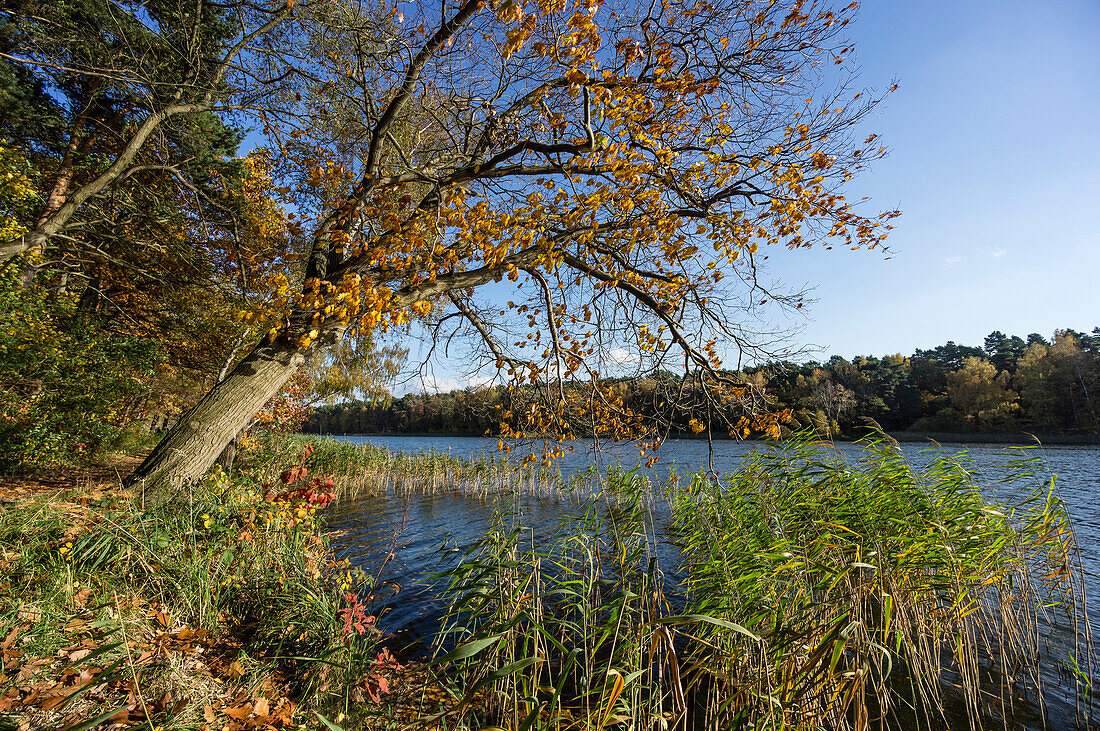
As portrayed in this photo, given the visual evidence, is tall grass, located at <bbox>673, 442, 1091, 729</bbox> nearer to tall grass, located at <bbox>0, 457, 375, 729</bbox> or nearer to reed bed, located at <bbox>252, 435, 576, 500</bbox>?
tall grass, located at <bbox>0, 457, 375, 729</bbox>

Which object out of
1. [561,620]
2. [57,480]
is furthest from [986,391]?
[57,480]

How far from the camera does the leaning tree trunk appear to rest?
4.15 meters

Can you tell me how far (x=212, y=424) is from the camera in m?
4.27

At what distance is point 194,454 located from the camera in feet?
14.0

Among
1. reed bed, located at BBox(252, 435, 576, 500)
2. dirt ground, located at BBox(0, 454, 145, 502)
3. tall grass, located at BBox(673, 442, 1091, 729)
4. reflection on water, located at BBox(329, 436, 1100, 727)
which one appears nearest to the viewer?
tall grass, located at BBox(673, 442, 1091, 729)

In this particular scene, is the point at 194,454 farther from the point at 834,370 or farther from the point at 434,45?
the point at 834,370

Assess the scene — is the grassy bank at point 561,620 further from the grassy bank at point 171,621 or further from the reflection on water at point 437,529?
the reflection on water at point 437,529

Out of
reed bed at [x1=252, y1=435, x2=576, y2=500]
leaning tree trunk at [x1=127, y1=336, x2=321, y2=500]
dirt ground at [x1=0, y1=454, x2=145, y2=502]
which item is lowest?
reed bed at [x1=252, y1=435, x2=576, y2=500]

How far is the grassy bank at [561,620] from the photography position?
213cm

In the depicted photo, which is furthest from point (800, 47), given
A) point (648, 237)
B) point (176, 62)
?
point (176, 62)

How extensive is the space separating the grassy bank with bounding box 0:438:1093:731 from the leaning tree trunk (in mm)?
271

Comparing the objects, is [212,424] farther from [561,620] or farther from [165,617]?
[561,620]

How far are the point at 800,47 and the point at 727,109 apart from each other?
82 centimetres

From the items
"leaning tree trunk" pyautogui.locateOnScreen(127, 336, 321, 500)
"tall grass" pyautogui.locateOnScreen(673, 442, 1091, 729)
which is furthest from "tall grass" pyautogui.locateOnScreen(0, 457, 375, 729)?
"tall grass" pyautogui.locateOnScreen(673, 442, 1091, 729)
